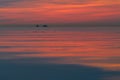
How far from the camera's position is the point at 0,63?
12.9 meters

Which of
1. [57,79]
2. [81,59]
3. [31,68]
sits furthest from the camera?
[81,59]

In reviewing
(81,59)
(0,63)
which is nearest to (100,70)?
(81,59)

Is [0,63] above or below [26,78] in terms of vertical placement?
above

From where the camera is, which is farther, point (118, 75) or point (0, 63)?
point (0, 63)

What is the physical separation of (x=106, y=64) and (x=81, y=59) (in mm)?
2021

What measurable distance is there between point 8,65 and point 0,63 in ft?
1.76

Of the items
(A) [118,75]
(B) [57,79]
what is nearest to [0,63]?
(B) [57,79]

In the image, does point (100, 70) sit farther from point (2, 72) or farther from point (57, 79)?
point (2, 72)

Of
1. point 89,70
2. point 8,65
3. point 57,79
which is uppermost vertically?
point 8,65

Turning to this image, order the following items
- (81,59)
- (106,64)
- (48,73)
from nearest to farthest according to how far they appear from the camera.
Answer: (48,73) < (106,64) < (81,59)

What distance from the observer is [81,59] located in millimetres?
14320

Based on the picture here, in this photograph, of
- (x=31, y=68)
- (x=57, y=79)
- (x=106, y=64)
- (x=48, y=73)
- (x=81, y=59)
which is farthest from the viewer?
(x=81, y=59)

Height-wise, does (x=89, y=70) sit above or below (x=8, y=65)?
below

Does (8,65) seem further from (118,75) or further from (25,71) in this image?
(118,75)
